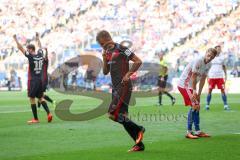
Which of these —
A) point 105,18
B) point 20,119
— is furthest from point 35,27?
point 20,119

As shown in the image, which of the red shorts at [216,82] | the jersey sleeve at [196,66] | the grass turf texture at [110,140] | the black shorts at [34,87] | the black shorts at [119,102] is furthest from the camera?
the red shorts at [216,82]

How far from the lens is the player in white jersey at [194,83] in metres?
11.8

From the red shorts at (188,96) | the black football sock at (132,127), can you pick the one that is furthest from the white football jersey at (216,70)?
the black football sock at (132,127)

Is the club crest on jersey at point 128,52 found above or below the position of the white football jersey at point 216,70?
above

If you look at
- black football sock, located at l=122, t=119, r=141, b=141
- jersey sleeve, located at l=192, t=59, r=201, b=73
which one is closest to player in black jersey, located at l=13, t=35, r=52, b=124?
jersey sleeve, located at l=192, t=59, r=201, b=73

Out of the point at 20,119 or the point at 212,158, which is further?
the point at 20,119

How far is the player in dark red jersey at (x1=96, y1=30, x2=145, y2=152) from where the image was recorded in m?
9.96

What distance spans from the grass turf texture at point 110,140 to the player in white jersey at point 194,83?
0.35 m

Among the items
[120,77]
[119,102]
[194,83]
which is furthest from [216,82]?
[119,102]

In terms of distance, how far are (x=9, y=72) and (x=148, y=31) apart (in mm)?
11054

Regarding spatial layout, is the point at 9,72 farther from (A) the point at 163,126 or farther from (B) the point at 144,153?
(B) the point at 144,153

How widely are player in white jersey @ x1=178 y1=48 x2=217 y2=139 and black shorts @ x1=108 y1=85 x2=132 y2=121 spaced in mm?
2221

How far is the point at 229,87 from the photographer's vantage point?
3522 cm

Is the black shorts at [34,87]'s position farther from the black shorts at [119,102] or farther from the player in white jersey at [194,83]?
the black shorts at [119,102]
